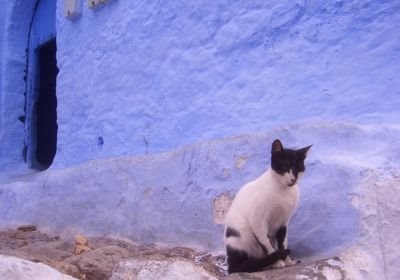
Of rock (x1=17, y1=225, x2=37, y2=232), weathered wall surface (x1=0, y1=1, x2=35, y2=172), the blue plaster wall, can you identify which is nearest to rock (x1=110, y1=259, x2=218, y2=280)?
the blue plaster wall

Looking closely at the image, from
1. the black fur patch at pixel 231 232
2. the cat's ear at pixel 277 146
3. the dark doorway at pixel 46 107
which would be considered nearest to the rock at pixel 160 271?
the black fur patch at pixel 231 232

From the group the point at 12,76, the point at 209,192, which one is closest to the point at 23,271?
the point at 209,192

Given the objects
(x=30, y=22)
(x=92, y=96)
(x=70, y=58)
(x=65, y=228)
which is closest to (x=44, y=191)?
(x=65, y=228)

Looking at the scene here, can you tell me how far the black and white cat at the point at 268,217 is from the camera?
273 centimetres

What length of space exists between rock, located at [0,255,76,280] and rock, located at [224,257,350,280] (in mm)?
946

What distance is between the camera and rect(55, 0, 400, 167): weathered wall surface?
3.22 meters

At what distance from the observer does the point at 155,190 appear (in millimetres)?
4195

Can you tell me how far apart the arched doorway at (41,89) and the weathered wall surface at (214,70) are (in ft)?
4.79

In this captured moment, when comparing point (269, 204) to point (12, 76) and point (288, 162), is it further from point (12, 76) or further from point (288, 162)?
point (12, 76)

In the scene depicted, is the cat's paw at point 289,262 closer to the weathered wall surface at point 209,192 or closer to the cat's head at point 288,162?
the weathered wall surface at point 209,192

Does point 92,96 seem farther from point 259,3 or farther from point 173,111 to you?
point 259,3

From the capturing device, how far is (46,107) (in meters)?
7.61

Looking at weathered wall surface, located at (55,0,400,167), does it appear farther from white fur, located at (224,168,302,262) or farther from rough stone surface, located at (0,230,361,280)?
rough stone surface, located at (0,230,361,280)

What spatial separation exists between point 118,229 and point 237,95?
1720 millimetres
